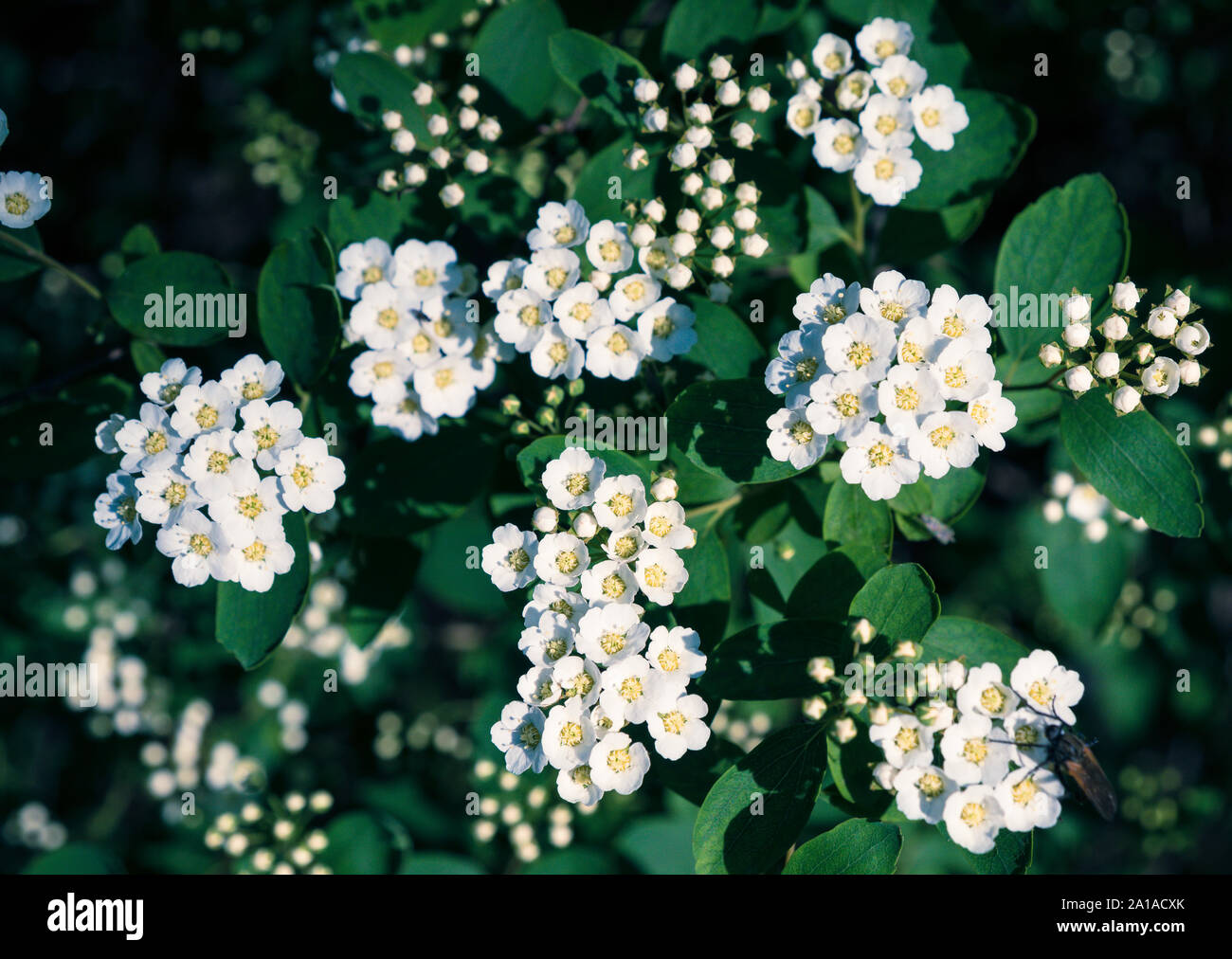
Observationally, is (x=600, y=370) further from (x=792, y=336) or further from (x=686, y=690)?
(x=686, y=690)

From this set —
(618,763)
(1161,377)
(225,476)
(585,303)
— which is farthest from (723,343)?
(225,476)

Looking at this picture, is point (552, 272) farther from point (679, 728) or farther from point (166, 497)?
point (679, 728)

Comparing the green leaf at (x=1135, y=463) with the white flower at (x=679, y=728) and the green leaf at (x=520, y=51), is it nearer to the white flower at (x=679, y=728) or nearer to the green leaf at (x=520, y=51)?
the white flower at (x=679, y=728)

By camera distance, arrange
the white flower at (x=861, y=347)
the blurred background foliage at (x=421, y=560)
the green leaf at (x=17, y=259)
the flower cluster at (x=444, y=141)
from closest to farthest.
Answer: the white flower at (x=861, y=347) → the flower cluster at (x=444, y=141) → the green leaf at (x=17, y=259) → the blurred background foliage at (x=421, y=560)

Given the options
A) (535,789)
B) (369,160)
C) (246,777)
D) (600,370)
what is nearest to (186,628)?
(246,777)

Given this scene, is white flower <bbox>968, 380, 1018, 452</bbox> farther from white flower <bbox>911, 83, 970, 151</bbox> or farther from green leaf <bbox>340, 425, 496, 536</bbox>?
green leaf <bbox>340, 425, 496, 536</bbox>

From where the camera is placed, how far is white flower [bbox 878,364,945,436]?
8.82 feet

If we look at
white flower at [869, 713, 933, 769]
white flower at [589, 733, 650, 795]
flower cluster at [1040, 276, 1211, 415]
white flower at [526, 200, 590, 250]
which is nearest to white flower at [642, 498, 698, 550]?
white flower at [589, 733, 650, 795]

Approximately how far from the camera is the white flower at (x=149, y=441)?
9.65ft

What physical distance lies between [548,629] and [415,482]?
0.88 meters

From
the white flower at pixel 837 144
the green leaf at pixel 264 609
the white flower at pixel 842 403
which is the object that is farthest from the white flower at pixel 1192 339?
A: the green leaf at pixel 264 609

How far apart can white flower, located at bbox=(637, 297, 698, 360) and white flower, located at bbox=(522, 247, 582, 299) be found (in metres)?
0.29

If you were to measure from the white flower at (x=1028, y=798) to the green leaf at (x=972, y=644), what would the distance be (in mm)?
415

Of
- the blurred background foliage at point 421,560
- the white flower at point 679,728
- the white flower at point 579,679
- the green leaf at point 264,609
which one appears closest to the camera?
the white flower at point 579,679
